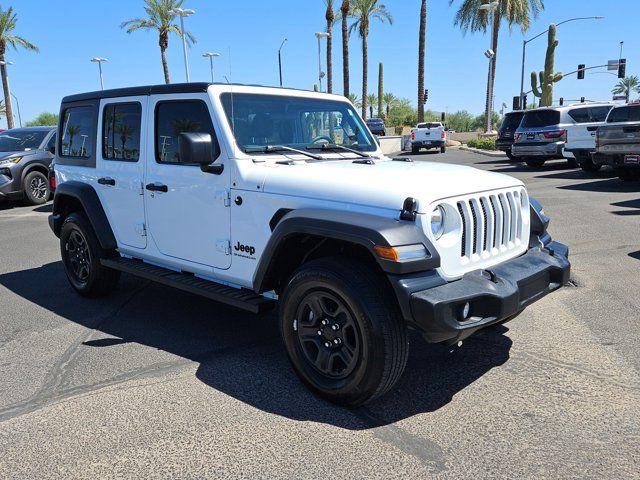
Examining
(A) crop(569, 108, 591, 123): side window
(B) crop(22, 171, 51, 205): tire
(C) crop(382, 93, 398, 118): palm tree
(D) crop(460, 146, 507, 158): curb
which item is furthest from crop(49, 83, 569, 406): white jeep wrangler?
(C) crop(382, 93, 398, 118): palm tree

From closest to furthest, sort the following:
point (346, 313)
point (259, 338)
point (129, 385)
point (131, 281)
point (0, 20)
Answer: point (346, 313) < point (129, 385) < point (259, 338) < point (131, 281) < point (0, 20)

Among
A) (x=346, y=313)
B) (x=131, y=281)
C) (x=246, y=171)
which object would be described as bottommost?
(x=131, y=281)

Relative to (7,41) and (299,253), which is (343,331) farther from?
(7,41)

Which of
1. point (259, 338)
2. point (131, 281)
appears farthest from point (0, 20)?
point (259, 338)

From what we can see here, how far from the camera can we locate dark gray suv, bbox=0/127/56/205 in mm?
12297

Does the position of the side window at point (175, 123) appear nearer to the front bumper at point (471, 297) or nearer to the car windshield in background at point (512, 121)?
the front bumper at point (471, 297)

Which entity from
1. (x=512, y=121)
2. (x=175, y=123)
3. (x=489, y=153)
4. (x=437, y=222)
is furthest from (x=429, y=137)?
(x=437, y=222)

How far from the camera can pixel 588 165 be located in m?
15.5

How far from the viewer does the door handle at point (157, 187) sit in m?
4.41

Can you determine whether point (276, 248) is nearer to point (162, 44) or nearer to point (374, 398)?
point (374, 398)

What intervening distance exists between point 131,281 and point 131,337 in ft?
6.07

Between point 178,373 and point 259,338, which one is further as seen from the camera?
point 259,338

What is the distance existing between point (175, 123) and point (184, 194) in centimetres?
58

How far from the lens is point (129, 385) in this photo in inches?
147
